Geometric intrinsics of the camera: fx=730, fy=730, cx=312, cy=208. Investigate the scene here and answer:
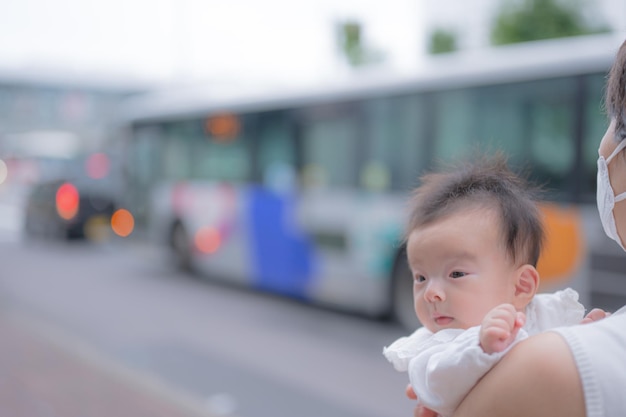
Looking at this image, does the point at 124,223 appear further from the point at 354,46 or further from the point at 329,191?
the point at 354,46

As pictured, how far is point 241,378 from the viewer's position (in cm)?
598

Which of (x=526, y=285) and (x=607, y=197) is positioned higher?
(x=607, y=197)

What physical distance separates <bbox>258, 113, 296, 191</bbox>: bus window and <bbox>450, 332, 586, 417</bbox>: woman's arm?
7897 mm

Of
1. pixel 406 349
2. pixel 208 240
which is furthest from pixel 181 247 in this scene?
pixel 406 349

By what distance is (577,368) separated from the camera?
101cm

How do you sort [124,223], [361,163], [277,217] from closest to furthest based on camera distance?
[361,163]
[277,217]
[124,223]

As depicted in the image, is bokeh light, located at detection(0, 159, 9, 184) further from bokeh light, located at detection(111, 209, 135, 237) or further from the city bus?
the city bus

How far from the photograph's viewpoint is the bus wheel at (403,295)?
297 inches

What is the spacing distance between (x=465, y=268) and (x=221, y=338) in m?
6.28

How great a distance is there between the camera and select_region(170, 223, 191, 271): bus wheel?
1124 centimetres

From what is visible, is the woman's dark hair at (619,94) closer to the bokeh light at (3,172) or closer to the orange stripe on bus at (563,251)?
the orange stripe on bus at (563,251)

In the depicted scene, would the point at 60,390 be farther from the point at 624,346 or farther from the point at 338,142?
the point at 624,346

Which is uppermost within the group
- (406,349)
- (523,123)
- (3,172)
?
(523,123)

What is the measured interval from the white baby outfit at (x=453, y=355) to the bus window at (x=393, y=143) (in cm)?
620
